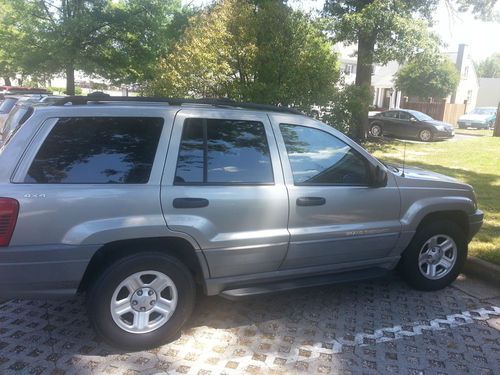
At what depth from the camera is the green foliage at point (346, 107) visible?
9.67 metres

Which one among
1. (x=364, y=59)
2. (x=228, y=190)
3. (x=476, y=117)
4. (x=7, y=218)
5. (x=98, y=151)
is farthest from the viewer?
(x=476, y=117)

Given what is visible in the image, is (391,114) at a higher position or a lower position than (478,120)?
higher

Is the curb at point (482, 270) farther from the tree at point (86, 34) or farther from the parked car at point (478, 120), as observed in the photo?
the parked car at point (478, 120)

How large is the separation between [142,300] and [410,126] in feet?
64.4

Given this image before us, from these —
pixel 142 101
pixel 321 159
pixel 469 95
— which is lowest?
pixel 321 159

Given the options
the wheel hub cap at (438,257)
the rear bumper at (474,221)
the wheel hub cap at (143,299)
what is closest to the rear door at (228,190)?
the wheel hub cap at (143,299)

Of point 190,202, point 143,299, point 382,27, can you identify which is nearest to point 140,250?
point 143,299

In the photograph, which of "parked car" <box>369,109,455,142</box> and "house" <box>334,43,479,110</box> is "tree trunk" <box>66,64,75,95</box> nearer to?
"parked car" <box>369,109,455,142</box>

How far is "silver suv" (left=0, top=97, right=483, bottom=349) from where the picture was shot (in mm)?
3037

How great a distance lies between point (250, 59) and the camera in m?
8.20

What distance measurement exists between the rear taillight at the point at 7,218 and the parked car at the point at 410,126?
1989 centimetres

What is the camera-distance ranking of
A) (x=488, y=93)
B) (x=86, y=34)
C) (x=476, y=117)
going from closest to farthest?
(x=86, y=34) → (x=476, y=117) → (x=488, y=93)

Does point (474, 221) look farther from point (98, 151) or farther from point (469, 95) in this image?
point (469, 95)

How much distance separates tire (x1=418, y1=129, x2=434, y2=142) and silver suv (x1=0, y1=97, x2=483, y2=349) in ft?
56.7
